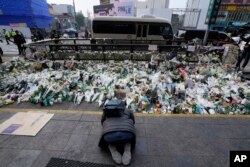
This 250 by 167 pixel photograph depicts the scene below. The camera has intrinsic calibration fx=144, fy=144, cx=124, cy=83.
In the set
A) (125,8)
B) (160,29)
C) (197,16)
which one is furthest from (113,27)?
(197,16)

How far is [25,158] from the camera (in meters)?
2.30

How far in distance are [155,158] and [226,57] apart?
20.2ft

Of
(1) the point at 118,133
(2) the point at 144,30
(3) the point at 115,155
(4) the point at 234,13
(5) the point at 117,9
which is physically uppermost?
(5) the point at 117,9

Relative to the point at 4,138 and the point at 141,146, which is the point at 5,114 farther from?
the point at 141,146

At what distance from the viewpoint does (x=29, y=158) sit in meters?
2.30

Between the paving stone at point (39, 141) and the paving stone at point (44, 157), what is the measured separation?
0.15 metres

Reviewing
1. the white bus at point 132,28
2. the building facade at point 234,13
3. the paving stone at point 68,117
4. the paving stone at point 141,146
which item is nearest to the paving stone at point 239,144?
the paving stone at point 141,146

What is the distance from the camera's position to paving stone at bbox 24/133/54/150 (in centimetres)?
250

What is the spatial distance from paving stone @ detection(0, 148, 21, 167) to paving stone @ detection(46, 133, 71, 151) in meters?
0.50

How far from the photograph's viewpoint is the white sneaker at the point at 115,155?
7.20 ft

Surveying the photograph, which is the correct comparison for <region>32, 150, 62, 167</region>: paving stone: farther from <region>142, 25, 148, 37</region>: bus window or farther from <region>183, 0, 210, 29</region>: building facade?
<region>183, 0, 210, 29</region>: building facade

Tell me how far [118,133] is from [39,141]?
1.56 metres

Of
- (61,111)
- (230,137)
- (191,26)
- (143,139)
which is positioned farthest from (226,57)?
(191,26)

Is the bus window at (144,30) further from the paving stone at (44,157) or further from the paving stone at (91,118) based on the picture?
the paving stone at (44,157)
